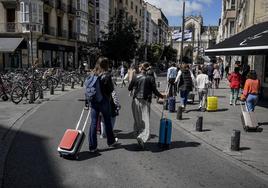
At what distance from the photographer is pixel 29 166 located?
5676mm

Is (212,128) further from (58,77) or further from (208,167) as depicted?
(58,77)

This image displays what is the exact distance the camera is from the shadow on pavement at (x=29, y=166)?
4.98 metres

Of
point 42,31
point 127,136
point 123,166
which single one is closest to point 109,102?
point 123,166

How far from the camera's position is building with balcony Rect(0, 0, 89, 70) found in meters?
31.7

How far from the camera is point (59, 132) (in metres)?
8.28

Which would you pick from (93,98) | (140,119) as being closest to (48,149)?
(93,98)

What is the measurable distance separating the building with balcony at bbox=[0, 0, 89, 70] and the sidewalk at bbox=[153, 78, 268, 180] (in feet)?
62.0

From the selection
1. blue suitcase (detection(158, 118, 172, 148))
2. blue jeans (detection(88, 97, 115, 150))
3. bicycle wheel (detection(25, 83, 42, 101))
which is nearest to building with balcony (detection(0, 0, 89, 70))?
bicycle wheel (detection(25, 83, 42, 101))

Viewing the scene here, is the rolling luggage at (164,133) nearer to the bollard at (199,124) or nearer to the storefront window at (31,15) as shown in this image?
the bollard at (199,124)

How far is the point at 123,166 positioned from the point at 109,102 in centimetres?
144

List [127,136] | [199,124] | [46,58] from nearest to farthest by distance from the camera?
[127,136]
[199,124]
[46,58]

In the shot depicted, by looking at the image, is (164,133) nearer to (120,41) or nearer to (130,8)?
(120,41)

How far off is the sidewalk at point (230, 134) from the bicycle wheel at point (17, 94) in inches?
223

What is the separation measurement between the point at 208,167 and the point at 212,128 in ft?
12.1
